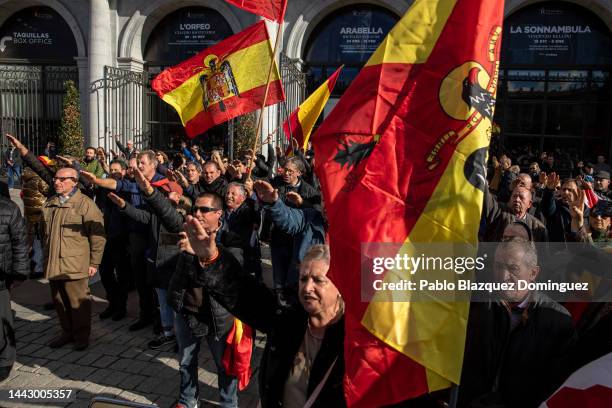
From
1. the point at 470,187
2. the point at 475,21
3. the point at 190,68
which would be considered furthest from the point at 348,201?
the point at 190,68

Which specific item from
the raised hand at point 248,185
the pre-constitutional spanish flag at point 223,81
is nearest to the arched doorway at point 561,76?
the pre-constitutional spanish flag at point 223,81

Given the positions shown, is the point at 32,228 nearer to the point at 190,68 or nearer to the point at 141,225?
the point at 141,225

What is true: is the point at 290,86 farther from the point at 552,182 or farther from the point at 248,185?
the point at 248,185

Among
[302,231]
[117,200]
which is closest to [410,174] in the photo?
[302,231]

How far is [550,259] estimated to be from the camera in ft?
11.4

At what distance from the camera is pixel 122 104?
15.9 m

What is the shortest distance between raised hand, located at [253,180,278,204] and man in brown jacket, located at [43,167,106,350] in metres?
2.01

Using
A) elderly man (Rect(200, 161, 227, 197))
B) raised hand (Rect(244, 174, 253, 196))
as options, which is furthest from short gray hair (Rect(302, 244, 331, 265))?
elderly man (Rect(200, 161, 227, 197))

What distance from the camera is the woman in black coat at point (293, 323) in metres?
2.14

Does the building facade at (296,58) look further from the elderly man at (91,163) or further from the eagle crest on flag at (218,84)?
the eagle crest on flag at (218,84)

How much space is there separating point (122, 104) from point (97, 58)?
156 centimetres

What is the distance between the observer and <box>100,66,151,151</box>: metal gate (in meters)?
15.6

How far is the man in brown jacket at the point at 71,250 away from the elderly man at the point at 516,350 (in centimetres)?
393

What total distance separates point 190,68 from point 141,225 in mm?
1818
